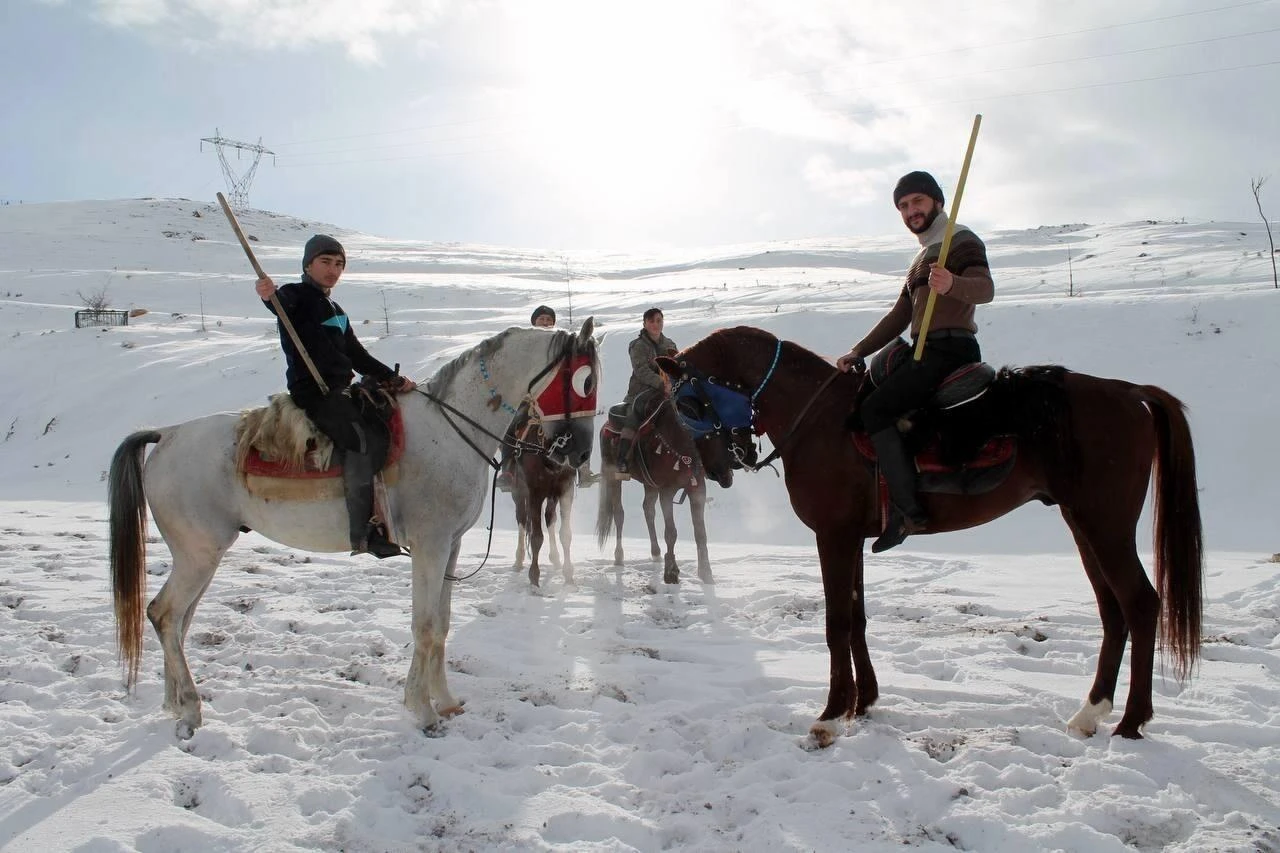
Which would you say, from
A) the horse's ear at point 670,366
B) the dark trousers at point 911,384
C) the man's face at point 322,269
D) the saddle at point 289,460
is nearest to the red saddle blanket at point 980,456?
the dark trousers at point 911,384

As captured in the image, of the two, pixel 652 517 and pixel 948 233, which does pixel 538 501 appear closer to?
pixel 652 517

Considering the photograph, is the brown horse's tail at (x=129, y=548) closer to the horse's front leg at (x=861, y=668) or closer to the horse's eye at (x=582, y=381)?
the horse's eye at (x=582, y=381)

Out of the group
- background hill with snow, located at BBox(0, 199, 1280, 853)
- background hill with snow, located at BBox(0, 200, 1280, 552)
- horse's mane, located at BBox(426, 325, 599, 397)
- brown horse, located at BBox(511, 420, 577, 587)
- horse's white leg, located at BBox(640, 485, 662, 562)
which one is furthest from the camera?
background hill with snow, located at BBox(0, 200, 1280, 552)

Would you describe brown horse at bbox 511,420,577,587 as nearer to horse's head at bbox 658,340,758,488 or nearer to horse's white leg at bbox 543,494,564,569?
horse's white leg at bbox 543,494,564,569

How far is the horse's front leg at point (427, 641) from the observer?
4.35 m

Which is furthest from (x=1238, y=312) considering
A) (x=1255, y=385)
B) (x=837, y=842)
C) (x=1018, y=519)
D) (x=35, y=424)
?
(x=35, y=424)

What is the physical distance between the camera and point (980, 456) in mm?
4117

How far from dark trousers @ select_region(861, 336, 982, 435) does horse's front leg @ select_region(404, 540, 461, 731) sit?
2.57 m

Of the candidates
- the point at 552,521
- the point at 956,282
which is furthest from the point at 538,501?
the point at 956,282

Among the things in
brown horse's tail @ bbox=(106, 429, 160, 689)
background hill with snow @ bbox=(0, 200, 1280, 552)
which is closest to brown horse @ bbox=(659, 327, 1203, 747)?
brown horse's tail @ bbox=(106, 429, 160, 689)

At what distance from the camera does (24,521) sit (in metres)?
9.95

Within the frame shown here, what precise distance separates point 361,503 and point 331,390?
67cm

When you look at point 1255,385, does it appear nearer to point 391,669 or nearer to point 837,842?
point 837,842

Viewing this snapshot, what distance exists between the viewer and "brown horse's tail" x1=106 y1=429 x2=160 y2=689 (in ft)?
14.7
